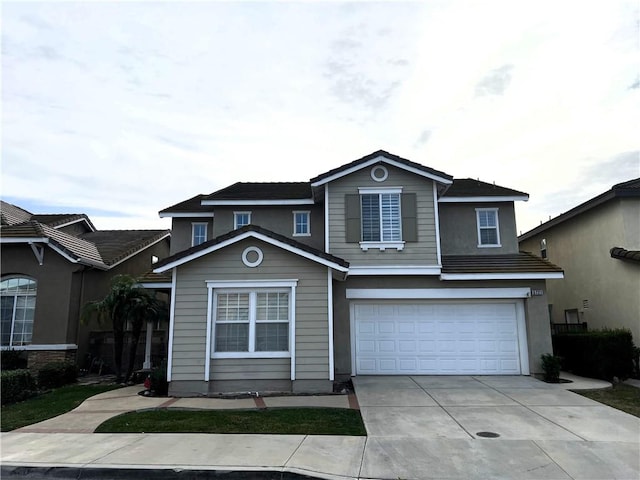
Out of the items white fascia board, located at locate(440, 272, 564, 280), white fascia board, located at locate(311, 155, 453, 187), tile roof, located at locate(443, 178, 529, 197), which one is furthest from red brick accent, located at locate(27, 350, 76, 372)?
tile roof, located at locate(443, 178, 529, 197)

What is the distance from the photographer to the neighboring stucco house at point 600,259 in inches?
555

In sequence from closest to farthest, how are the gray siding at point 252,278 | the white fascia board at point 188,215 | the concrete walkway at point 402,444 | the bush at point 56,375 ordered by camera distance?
1. the concrete walkway at point 402,444
2. the gray siding at point 252,278
3. the bush at point 56,375
4. the white fascia board at point 188,215

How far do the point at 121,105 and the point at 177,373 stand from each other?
25.2 feet

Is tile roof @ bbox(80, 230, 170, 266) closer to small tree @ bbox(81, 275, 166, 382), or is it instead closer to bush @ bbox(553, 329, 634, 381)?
small tree @ bbox(81, 275, 166, 382)

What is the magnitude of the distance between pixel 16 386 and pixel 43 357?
3.04 metres

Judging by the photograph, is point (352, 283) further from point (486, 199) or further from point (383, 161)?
point (486, 199)

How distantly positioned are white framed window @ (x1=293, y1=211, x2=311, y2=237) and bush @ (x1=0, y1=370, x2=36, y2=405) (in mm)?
8495

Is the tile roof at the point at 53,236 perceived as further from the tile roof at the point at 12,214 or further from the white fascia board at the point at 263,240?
the white fascia board at the point at 263,240

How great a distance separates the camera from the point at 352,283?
1319cm

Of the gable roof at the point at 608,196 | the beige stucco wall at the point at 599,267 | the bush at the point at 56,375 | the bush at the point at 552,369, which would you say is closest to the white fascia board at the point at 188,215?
the bush at the point at 56,375

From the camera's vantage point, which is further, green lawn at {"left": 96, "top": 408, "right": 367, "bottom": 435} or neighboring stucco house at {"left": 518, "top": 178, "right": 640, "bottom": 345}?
neighboring stucco house at {"left": 518, "top": 178, "right": 640, "bottom": 345}

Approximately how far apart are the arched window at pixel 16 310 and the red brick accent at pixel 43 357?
70 cm

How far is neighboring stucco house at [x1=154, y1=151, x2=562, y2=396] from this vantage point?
11.1 meters

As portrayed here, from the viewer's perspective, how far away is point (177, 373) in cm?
1098
